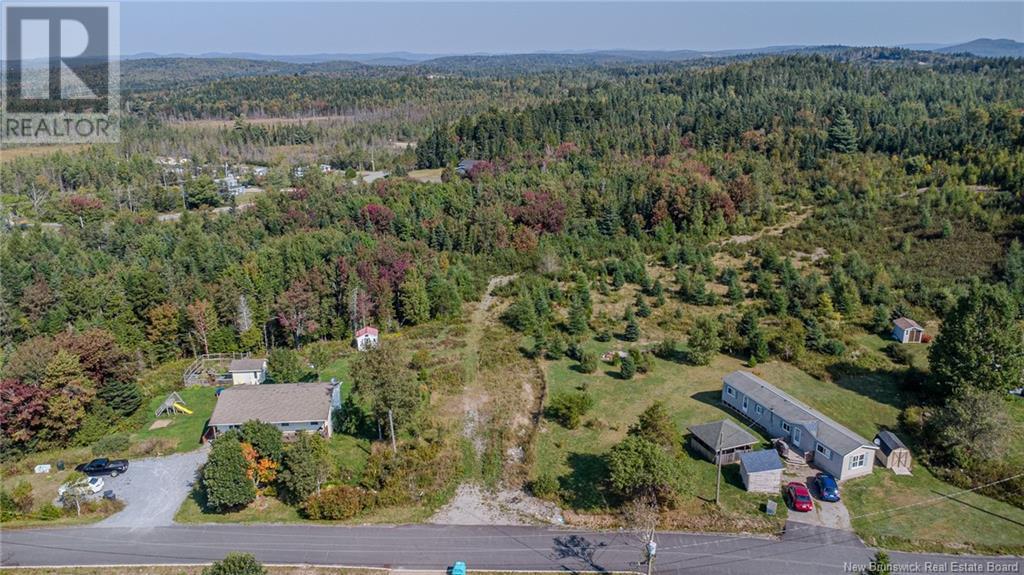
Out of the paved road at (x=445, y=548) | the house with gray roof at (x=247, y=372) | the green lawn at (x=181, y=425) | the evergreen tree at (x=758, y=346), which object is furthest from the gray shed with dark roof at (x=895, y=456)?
the house with gray roof at (x=247, y=372)

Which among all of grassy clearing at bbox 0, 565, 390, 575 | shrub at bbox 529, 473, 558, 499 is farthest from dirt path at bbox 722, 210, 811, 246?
grassy clearing at bbox 0, 565, 390, 575

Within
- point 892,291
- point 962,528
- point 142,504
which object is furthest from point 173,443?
point 892,291

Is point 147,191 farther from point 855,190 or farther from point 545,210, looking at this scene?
point 855,190

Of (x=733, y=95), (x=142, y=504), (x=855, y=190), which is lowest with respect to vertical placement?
(x=142, y=504)

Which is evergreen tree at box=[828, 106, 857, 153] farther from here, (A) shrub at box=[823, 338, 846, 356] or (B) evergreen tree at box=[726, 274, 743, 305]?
(A) shrub at box=[823, 338, 846, 356]

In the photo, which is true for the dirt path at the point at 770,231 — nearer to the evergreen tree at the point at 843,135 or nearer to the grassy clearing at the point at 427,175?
the evergreen tree at the point at 843,135

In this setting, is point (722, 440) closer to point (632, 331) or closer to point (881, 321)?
point (632, 331)
